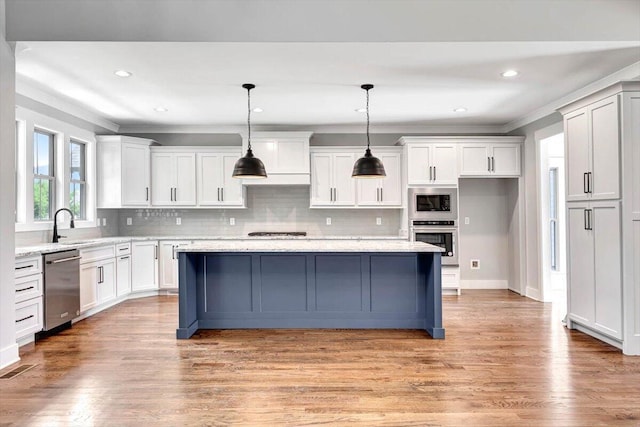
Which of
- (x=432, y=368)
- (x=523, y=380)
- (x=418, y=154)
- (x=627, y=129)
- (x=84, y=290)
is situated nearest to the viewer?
(x=523, y=380)

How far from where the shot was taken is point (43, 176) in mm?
4867

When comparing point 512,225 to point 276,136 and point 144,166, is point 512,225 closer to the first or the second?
point 276,136

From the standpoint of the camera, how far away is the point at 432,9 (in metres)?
3.23

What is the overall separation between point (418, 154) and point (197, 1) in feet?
12.4

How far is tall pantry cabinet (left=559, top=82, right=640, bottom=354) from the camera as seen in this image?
334 cm

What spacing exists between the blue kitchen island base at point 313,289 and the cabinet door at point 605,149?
5.60 feet

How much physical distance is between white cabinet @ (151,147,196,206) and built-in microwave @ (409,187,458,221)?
134 inches

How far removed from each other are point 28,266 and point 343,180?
408cm

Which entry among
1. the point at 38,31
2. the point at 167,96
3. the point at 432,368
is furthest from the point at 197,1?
the point at 432,368

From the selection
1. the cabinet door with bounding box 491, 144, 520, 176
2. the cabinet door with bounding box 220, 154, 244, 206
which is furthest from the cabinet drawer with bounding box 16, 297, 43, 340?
the cabinet door with bounding box 491, 144, 520, 176

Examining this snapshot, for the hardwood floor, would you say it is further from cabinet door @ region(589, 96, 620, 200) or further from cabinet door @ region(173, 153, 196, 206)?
cabinet door @ region(173, 153, 196, 206)

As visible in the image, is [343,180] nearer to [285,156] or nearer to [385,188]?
[385,188]

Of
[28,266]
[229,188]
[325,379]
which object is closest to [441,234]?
[229,188]

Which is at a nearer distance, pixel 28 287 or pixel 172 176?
pixel 28 287
